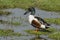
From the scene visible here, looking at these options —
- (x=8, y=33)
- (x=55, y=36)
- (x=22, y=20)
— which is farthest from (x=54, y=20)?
(x=8, y=33)

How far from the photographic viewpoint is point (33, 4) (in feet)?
81.4

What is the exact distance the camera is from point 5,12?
2148 centimetres

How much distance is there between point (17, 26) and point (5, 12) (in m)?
4.23

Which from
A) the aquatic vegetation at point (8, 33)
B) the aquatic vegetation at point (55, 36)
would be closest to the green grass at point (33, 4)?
the aquatic vegetation at point (8, 33)

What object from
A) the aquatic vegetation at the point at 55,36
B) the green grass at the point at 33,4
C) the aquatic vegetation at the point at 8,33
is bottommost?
the aquatic vegetation at the point at 55,36

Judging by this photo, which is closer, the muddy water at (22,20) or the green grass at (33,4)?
the muddy water at (22,20)

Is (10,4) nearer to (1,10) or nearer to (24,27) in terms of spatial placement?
(1,10)

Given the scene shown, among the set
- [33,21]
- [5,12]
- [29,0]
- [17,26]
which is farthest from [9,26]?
[29,0]

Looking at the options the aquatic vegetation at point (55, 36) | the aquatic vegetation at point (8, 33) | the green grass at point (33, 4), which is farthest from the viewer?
the green grass at point (33, 4)

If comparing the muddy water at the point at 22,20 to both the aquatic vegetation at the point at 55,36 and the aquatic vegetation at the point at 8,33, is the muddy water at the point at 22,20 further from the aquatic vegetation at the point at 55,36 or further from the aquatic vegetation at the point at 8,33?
the aquatic vegetation at the point at 8,33

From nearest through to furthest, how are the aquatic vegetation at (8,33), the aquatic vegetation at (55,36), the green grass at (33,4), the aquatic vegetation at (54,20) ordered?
the aquatic vegetation at (55,36), the aquatic vegetation at (8,33), the aquatic vegetation at (54,20), the green grass at (33,4)

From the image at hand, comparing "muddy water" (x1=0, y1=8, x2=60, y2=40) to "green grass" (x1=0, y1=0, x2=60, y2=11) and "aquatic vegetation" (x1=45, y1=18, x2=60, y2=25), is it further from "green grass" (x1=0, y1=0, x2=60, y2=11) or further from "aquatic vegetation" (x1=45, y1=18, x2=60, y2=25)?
"green grass" (x1=0, y1=0, x2=60, y2=11)

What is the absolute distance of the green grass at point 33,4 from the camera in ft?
77.6

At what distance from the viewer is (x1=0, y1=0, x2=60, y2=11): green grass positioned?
23.6 meters
